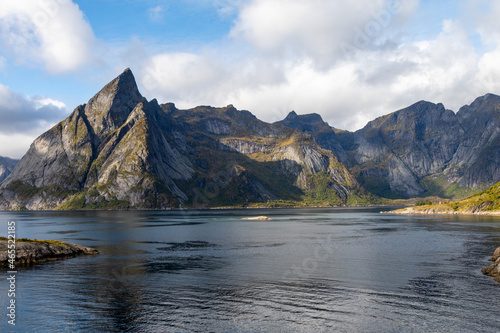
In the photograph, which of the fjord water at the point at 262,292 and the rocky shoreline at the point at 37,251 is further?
the rocky shoreline at the point at 37,251

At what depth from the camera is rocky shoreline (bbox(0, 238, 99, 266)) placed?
77.6 metres

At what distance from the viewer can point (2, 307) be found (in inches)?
1831

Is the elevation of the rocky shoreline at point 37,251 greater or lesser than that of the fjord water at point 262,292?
greater

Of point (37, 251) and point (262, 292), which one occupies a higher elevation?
point (37, 251)

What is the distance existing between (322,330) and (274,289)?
1727 cm

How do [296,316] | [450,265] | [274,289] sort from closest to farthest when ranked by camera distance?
1. [296,316]
2. [274,289]
3. [450,265]

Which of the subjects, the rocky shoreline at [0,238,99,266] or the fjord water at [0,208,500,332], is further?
the rocky shoreline at [0,238,99,266]

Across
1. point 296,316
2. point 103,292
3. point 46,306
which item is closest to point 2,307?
point 46,306

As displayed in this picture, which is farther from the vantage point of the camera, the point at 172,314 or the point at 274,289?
the point at 274,289

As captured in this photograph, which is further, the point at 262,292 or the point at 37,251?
the point at 37,251

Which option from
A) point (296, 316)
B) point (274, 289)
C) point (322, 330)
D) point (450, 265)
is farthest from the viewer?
point (450, 265)

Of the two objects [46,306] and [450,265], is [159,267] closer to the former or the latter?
[46,306]

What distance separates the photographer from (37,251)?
81.8 metres

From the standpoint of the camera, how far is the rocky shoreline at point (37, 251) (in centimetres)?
7762
